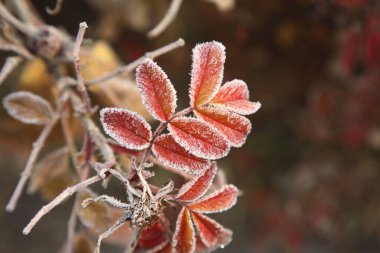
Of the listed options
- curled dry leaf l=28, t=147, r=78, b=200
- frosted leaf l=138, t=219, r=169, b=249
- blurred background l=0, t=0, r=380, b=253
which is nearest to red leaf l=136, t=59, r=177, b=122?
frosted leaf l=138, t=219, r=169, b=249

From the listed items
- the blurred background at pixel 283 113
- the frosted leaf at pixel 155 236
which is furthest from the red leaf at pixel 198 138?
the blurred background at pixel 283 113

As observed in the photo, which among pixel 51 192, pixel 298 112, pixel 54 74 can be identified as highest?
pixel 298 112

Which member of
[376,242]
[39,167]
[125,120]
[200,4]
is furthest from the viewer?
[376,242]

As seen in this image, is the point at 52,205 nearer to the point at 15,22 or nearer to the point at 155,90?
the point at 155,90

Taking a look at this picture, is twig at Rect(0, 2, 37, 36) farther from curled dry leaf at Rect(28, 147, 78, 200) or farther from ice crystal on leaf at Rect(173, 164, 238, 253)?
ice crystal on leaf at Rect(173, 164, 238, 253)

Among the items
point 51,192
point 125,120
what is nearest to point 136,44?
point 51,192

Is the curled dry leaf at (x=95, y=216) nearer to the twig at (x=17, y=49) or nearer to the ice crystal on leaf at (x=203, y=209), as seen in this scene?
the ice crystal on leaf at (x=203, y=209)

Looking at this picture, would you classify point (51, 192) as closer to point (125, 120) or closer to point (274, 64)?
point (125, 120)
